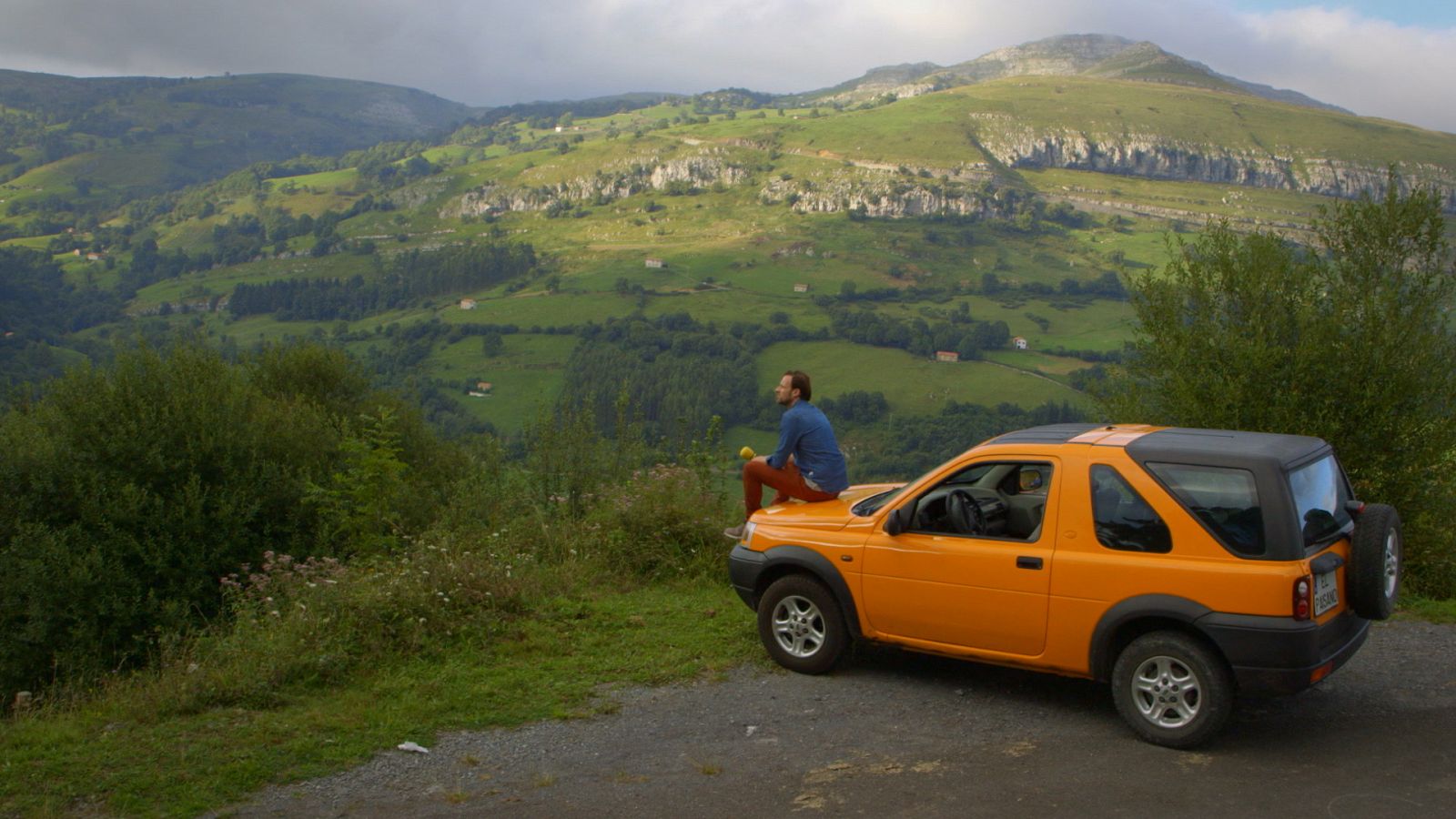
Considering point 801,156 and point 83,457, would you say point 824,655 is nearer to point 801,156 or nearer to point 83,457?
point 83,457

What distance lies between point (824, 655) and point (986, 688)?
1116mm

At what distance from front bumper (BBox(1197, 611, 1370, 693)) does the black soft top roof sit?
863mm

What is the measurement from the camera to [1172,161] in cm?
18812

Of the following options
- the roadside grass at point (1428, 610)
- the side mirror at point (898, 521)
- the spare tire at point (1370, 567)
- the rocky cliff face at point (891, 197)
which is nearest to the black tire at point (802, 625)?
the side mirror at point (898, 521)

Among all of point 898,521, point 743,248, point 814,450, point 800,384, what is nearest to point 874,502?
point 898,521

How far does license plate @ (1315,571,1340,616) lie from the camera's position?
560 centimetres

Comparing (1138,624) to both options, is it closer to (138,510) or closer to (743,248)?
(138,510)

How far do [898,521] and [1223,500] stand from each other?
78.1 inches

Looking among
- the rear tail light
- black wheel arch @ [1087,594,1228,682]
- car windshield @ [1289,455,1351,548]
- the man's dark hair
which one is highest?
the man's dark hair

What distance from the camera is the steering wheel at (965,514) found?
21.8 feet

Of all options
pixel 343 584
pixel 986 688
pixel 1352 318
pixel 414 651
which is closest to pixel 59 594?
pixel 343 584

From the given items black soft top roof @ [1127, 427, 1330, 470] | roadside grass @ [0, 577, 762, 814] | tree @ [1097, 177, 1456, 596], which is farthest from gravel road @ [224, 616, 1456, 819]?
tree @ [1097, 177, 1456, 596]

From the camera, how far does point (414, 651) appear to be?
7.59 metres

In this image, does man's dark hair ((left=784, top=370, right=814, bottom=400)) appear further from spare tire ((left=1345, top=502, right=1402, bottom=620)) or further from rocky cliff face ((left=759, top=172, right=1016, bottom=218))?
rocky cliff face ((left=759, top=172, right=1016, bottom=218))
